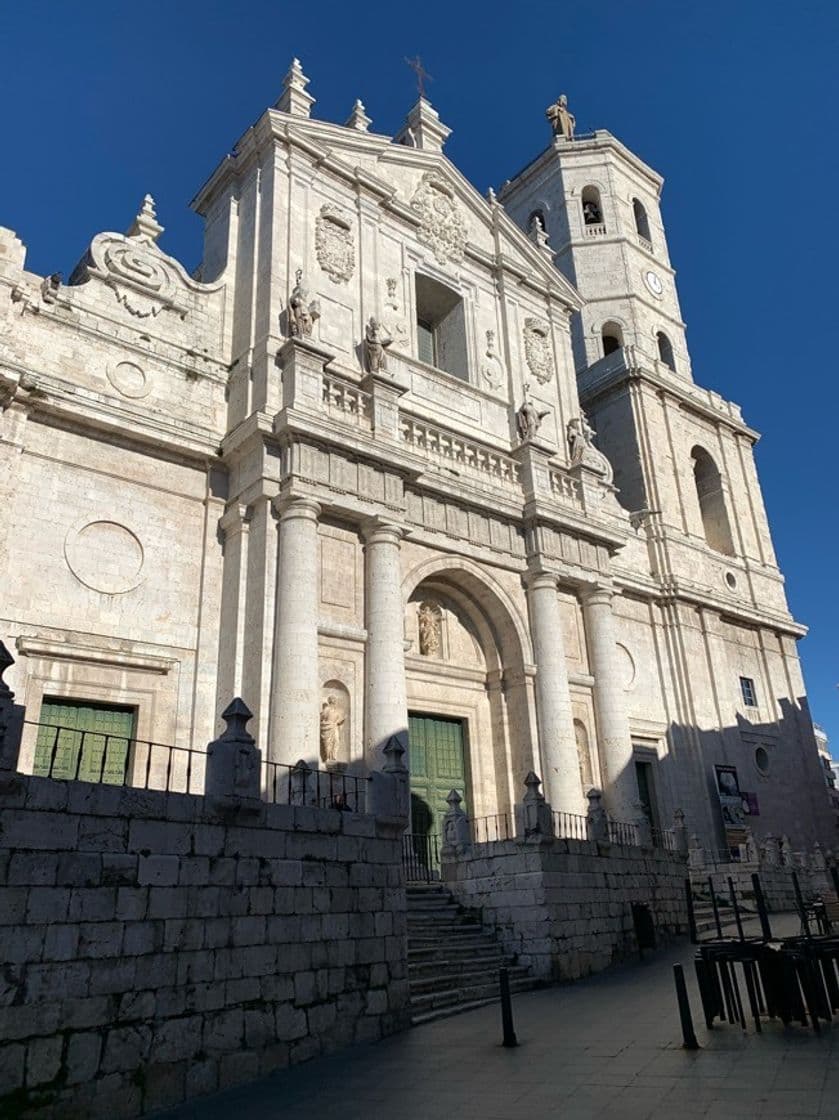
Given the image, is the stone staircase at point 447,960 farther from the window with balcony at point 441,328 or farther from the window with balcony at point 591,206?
the window with balcony at point 591,206

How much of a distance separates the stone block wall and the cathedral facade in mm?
2851

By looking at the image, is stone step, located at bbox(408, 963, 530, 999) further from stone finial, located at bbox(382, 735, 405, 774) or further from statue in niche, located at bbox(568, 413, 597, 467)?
statue in niche, located at bbox(568, 413, 597, 467)

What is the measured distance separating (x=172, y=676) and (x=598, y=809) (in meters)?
7.89

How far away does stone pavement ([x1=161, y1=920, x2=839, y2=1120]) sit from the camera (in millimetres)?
6199

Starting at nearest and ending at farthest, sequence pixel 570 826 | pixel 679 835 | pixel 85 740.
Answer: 1. pixel 85 740
2. pixel 570 826
3. pixel 679 835

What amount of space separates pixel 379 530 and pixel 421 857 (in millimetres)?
6584

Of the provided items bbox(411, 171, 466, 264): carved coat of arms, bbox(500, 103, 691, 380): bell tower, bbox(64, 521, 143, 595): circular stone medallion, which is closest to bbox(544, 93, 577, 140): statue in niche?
bbox(500, 103, 691, 380): bell tower

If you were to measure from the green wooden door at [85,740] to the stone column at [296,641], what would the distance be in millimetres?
2499

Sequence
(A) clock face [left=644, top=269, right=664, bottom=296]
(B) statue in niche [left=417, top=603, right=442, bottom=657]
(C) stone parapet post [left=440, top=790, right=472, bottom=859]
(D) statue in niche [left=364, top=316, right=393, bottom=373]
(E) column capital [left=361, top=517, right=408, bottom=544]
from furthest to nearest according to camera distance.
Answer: (A) clock face [left=644, top=269, right=664, bottom=296] → (B) statue in niche [left=417, top=603, right=442, bottom=657] → (D) statue in niche [left=364, top=316, right=393, bottom=373] → (E) column capital [left=361, top=517, right=408, bottom=544] → (C) stone parapet post [left=440, top=790, right=472, bottom=859]

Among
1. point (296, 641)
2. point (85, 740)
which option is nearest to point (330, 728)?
point (296, 641)

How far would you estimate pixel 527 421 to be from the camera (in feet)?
72.8

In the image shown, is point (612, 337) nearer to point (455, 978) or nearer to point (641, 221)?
point (641, 221)

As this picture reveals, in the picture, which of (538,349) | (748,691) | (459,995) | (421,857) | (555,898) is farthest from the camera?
(748,691)

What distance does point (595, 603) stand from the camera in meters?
21.5
